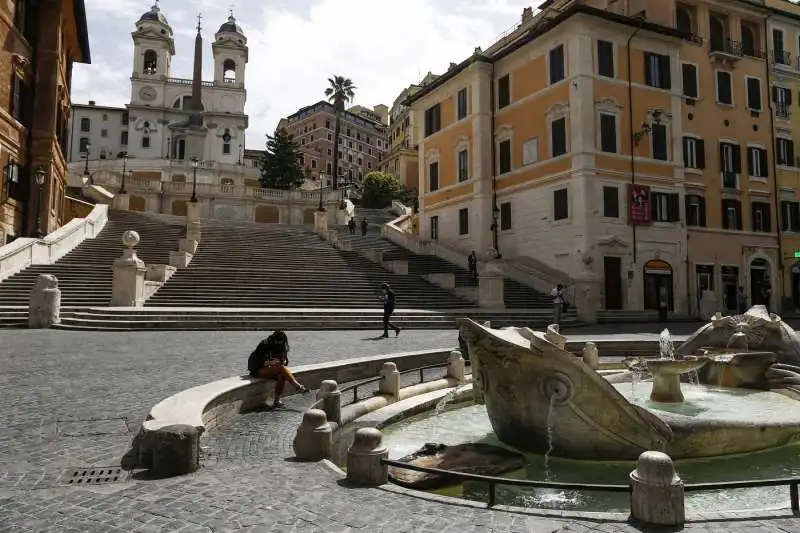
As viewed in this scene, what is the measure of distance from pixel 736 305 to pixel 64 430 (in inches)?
1269

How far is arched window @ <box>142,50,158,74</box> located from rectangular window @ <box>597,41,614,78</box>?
2678 inches

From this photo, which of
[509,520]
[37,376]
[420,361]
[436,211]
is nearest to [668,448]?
[509,520]

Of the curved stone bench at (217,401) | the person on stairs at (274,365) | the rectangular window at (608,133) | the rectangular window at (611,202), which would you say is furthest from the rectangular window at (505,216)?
the person on stairs at (274,365)

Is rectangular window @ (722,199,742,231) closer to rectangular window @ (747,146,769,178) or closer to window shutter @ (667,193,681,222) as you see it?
rectangular window @ (747,146,769,178)

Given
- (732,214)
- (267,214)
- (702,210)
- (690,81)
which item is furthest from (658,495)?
(267,214)

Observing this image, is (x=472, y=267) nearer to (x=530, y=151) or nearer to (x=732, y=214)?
(x=530, y=151)

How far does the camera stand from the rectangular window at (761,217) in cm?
3084

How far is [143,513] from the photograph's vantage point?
3.72 m

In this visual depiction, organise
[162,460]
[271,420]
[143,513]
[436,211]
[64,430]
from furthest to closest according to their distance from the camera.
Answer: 1. [436,211]
2. [271,420]
3. [64,430]
4. [162,460]
5. [143,513]

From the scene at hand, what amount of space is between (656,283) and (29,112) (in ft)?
102

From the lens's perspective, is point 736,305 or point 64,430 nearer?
point 64,430

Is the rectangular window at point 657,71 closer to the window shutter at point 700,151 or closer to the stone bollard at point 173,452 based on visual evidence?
the window shutter at point 700,151

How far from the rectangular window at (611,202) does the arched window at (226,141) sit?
6013 centimetres

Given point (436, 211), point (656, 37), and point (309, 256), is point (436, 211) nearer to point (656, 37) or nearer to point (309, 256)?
point (309, 256)
